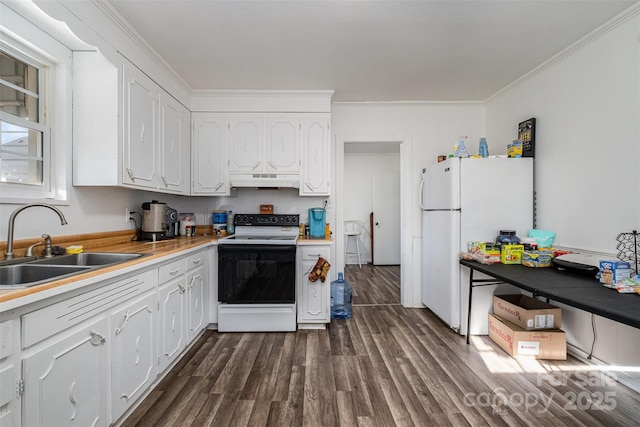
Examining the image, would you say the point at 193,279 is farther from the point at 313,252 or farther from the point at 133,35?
the point at 133,35

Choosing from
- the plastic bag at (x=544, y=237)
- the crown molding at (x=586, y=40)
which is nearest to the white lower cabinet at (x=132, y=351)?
the plastic bag at (x=544, y=237)

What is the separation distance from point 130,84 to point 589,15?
3292 mm

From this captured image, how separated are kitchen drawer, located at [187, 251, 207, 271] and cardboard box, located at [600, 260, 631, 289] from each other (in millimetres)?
2914

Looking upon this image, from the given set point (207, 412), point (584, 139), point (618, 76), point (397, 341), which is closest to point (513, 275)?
point (397, 341)

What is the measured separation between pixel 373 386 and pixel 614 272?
1.65 m

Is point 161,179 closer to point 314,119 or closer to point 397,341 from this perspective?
point 314,119

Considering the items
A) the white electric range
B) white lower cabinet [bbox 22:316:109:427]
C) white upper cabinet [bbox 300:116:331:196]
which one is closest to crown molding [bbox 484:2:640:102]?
white upper cabinet [bbox 300:116:331:196]

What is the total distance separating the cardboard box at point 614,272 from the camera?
1.59m

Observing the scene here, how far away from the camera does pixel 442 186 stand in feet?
8.91

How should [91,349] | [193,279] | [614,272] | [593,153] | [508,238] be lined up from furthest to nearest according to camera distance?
1. [508,238]
2. [193,279]
3. [593,153]
4. [614,272]
5. [91,349]

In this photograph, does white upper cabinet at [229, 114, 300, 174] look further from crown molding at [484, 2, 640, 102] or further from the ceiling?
crown molding at [484, 2, 640, 102]

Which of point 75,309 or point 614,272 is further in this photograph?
point 614,272

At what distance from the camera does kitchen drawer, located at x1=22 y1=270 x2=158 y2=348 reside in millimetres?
957

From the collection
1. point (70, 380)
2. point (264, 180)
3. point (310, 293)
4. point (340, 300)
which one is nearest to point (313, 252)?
point (310, 293)
